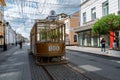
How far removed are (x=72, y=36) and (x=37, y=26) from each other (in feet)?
147

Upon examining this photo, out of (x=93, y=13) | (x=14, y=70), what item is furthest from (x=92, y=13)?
(x=14, y=70)

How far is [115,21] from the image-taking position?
21.5 meters

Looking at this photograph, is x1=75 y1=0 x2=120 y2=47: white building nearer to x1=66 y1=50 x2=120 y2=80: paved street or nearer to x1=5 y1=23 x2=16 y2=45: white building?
x1=66 y1=50 x2=120 y2=80: paved street

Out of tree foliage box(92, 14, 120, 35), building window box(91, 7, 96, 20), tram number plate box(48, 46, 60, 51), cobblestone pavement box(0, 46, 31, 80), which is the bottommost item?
cobblestone pavement box(0, 46, 31, 80)

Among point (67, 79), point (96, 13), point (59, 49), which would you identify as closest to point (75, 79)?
point (67, 79)

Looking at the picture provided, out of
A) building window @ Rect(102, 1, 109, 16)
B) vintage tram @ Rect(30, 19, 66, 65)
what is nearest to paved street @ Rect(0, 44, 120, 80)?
vintage tram @ Rect(30, 19, 66, 65)

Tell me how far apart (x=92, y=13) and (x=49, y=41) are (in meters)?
23.1

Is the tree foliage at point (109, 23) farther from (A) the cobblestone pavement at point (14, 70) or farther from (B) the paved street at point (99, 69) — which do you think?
Answer: (A) the cobblestone pavement at point (14, 70)

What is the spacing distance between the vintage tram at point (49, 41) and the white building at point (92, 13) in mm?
13798

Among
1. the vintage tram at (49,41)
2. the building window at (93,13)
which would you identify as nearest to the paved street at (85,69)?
the vintage tram at (49,41)

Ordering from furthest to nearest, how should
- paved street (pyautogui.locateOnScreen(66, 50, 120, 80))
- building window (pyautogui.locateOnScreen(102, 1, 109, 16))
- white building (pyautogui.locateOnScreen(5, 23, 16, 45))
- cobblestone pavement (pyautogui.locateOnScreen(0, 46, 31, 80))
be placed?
white building (pyautogui.locateOnScreen(5, 23, 16, 45)), building window (pyautogui.locateOnScreen(102, 1, 109, 16)), cobblestone pavement (pyautogui.locateOnScreen(0, 46, 31, 80)), paved street (pyautogui.locateOnScreen(66, 50, 120, 80))

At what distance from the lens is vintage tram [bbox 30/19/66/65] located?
49.5 ft

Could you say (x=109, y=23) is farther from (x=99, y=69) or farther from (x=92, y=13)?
(x=92, y=13)

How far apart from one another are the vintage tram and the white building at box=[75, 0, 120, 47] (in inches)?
543
